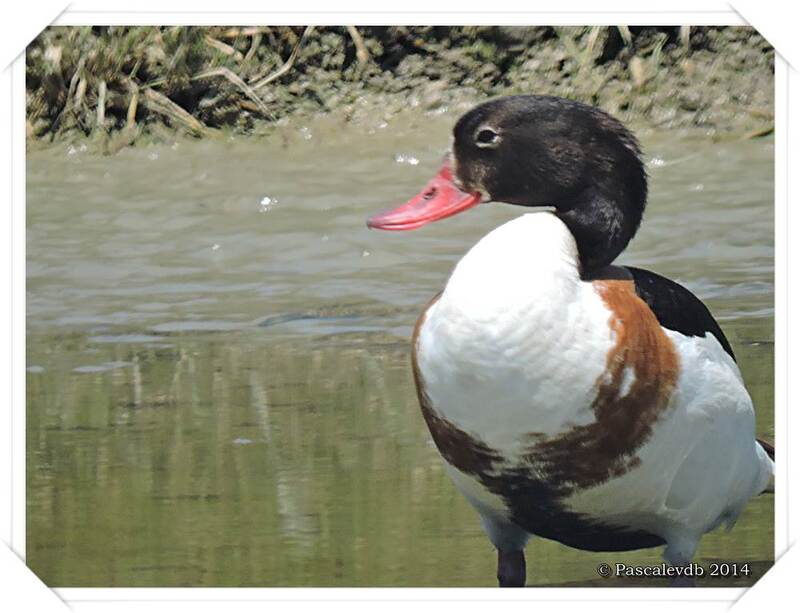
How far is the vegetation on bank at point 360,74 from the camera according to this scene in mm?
5250

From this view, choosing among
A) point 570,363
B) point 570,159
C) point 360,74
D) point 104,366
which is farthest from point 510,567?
point 360,74

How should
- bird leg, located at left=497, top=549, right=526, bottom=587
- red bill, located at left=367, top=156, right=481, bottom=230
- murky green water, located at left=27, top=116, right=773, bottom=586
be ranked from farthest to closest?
murky green water, located at left=27, top=116, right=773, bottom=586 → bird leg, located at left=497, top=549, right=526, bottom=587 → red bill, located at left=367, top=156, right=481, bottom=230

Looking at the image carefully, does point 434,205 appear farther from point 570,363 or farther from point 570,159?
point 570,363

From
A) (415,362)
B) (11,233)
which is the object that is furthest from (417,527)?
(11,233)

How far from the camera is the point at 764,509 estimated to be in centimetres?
485

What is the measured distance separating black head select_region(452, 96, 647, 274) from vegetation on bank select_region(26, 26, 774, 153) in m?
0.93

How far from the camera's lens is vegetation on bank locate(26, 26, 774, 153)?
5250 millimetres

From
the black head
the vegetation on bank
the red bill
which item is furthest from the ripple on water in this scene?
the black head

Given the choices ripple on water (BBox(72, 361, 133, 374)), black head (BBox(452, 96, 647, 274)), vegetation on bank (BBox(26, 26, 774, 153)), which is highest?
black head (BBox(452, 96, 647, 274))

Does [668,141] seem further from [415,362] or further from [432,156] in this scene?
[415,362]

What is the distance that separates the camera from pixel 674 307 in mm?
4316

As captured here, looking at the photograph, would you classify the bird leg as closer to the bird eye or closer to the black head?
the black head

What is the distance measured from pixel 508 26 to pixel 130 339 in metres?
1.70

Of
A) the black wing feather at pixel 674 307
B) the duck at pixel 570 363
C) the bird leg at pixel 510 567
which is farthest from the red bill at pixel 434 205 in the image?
the bird leg at pixel 510 567
